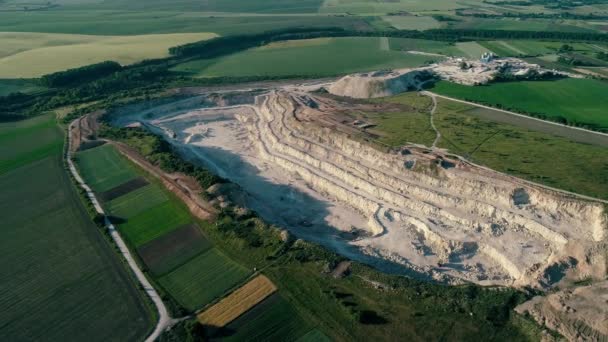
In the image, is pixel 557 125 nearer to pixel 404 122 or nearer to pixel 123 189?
pixel 404 122

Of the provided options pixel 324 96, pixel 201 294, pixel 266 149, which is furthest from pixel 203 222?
pixel 324 96

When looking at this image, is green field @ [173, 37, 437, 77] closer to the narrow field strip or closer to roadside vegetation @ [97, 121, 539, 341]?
the narrow field strip

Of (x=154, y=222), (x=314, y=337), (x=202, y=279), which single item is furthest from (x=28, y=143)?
(x=314, y=337)

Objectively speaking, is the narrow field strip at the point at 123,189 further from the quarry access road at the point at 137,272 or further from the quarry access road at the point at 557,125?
the quarry access road at the point at 557,125

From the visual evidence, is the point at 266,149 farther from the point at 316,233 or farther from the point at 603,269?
the point at 603,269

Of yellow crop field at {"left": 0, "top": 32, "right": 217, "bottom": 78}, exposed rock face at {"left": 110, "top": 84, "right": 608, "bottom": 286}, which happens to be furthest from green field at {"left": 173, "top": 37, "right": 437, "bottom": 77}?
exposed rock face at {"left": 110, "top": 84, "right": 608, "bottom": 286}
